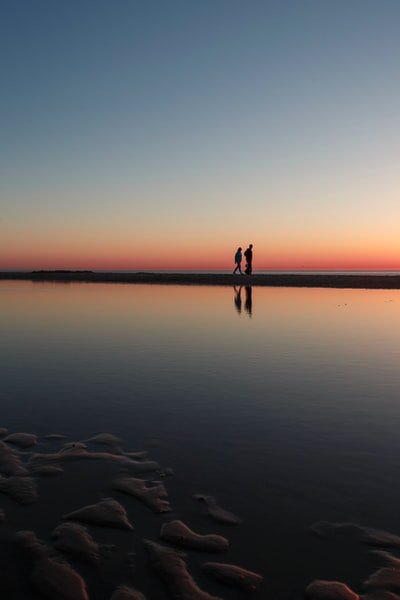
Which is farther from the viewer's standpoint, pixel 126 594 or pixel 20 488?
pixel 20 488

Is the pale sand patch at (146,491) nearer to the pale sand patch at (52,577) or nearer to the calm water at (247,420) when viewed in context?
the calm water at (247,420)

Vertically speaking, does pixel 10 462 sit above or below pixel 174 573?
above

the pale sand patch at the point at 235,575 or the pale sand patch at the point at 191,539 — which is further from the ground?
the pale sand patch at the point at 191,539

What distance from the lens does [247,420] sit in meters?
7.61

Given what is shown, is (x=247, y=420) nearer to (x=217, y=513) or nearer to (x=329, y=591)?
(x=217, y=513)

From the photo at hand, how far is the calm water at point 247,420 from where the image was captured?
4477mm

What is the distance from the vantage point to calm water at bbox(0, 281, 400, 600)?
176 inches

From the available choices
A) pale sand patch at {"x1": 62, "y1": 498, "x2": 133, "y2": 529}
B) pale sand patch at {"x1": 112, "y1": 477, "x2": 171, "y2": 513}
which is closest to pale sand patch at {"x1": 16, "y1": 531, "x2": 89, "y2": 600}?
pale sand patch at {"x1": 62, "y1": 498, "x2": 133, "y2": 529}

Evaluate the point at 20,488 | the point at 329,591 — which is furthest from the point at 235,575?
the point at 20,488

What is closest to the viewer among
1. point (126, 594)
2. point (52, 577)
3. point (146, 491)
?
point (126, 594)

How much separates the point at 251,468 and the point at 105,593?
2.53 metres

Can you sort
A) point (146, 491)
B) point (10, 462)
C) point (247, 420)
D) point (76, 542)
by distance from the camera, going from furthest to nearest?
point (247, 420) < point (10, 462) < point (146, 491) < point (76, 542)

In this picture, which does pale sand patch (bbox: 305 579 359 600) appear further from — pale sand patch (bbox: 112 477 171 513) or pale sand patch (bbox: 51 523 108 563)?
pale sand patch (bbox: 51 523 108 563)

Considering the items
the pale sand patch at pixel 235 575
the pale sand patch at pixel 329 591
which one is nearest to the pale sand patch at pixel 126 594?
the pale sand patch at pixel 235 575
